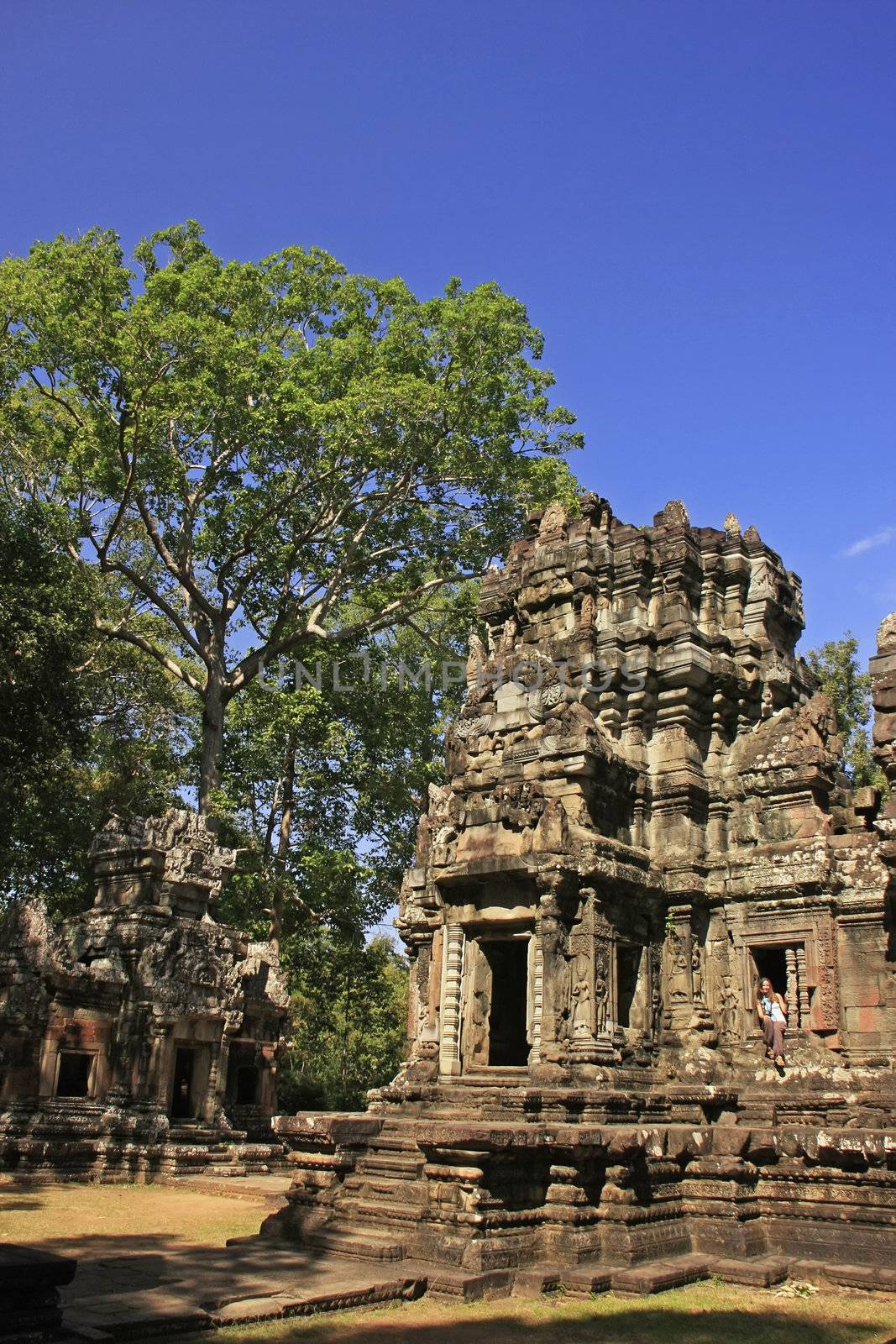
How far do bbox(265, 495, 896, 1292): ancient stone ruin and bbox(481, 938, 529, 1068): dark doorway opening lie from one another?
0.12 feet

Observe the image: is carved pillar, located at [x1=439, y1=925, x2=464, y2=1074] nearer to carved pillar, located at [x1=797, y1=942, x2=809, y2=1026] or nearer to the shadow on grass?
carved pillar, located at [x1=797, y1=942, x2=809, y2=1026]

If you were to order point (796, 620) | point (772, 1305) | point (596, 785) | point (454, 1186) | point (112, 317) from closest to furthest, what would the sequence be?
point (772, 1305), point (454, 1186), point (596, 785), point (796, 620), point (112, 317)

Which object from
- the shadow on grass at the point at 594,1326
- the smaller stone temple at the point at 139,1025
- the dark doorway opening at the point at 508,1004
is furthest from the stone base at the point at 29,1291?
the smaller stone temple at the point at 139,1025

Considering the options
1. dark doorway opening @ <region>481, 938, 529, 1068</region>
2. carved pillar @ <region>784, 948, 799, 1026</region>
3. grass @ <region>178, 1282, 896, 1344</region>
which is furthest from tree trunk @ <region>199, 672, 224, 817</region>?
grass @ <region>178, 1282, 896, 1344</region>

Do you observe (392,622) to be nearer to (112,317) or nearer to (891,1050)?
(112,317)

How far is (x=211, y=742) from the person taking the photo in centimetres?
2366

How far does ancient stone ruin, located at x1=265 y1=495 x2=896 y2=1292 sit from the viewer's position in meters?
9.83

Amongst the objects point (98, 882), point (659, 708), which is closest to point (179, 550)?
point (98, 882)

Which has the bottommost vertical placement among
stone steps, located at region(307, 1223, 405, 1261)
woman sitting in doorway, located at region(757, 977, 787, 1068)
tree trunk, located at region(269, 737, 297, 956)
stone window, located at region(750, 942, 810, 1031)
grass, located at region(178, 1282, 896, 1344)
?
grass, located at region(178, 1282, 896, 1344)

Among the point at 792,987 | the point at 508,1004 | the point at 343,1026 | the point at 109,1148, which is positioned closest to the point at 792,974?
the point at 792,987

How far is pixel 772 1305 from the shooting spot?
28.6 ft

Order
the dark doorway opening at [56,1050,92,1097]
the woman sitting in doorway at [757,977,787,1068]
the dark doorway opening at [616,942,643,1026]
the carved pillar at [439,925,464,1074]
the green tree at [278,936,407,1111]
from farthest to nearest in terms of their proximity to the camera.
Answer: the green tree at [278,936,407,1111] < the dark doorway opening at [56,1050,92,1097] < the dark doorway opening at [616,942,643,1026] < the carved pillar at [439,925,464,1074] < the woman sitting in doorway at [757,977,787,1068]

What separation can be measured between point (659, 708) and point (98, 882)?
11595 mm

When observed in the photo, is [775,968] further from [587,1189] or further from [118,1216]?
[118,1216]
